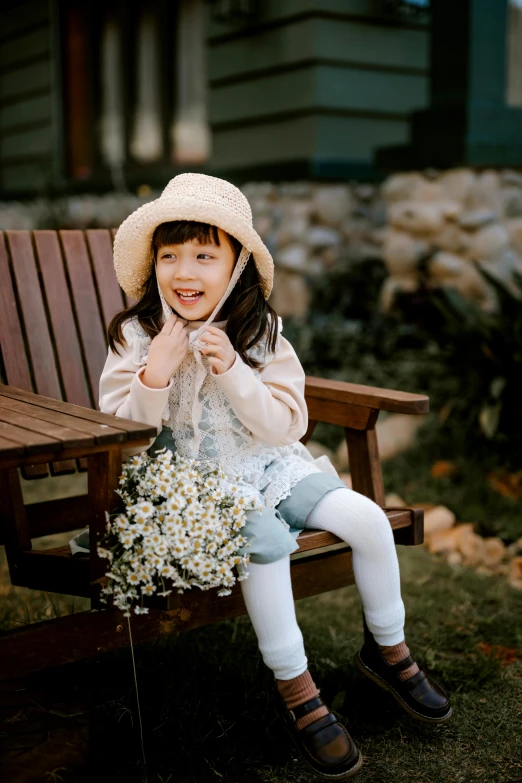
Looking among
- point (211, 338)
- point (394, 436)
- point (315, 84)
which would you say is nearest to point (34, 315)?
point (211, 338)

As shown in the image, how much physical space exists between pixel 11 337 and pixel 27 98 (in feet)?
20.6

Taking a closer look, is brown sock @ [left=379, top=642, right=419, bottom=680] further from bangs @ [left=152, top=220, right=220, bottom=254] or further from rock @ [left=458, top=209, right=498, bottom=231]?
rock @ [left=458, top=209, right=498, bottom=231]

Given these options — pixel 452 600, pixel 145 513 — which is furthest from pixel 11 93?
pixel 145 513

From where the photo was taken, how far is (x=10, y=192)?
26.8 feet

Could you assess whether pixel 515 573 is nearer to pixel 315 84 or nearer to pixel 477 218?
pixel 477 218

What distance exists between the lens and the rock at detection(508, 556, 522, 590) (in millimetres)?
3234

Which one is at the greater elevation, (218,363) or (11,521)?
(218,363)

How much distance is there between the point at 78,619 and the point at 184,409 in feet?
1.85

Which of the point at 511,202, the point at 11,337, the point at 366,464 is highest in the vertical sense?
the point at 511,202

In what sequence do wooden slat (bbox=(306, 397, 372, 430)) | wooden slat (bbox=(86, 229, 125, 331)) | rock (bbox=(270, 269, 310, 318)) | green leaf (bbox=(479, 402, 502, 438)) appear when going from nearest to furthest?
wooden slat (bbox=(306, 397, 372, 430)) → wooden slat (bbox=(86, 229, 125, 331)) → green leaf (bbox=(479, 402, 502, 438)) → rock (bbox=(270, 269, 310, 318))

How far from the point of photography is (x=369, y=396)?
236 cm

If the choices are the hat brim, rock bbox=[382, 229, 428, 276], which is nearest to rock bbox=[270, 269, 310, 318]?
rock bbox=[382, 229, 428, 276]

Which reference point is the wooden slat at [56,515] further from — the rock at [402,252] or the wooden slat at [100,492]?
the rock at [402,252]

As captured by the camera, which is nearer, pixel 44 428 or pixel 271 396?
pixel 44 428
